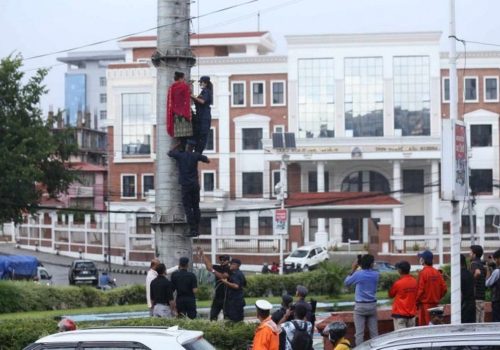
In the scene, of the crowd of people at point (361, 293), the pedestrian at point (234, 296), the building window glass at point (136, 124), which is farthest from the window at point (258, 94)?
the pedestrian at point (234, 296)

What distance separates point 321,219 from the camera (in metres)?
68.1

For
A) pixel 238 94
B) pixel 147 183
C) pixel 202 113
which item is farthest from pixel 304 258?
pixel 202 113

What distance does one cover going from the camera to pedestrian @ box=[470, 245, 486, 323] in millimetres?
16938

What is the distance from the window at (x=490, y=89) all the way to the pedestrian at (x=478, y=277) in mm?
55282

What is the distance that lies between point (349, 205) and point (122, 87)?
21350 millimetres

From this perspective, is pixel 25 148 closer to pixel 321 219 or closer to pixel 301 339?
pixel 321 219

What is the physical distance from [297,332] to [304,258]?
4407cm

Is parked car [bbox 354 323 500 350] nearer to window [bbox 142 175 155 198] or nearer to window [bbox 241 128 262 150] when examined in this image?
window [bbox 241 128 262 150]

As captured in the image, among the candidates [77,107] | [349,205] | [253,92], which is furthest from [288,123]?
[77,107]

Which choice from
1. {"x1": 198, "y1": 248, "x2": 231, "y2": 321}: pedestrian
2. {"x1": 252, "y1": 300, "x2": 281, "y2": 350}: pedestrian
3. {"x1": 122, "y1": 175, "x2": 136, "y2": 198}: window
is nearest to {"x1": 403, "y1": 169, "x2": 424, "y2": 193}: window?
{"x1": 122, "y1": 175, "x2": 136, "y2": 198}: window

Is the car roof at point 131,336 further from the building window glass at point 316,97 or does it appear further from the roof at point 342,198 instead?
the building window glass at point 316,97

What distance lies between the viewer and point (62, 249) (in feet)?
252

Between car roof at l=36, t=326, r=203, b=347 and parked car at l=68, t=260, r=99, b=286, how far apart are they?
4547 cm

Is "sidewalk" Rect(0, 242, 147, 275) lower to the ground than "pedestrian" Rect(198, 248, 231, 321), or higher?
lower
